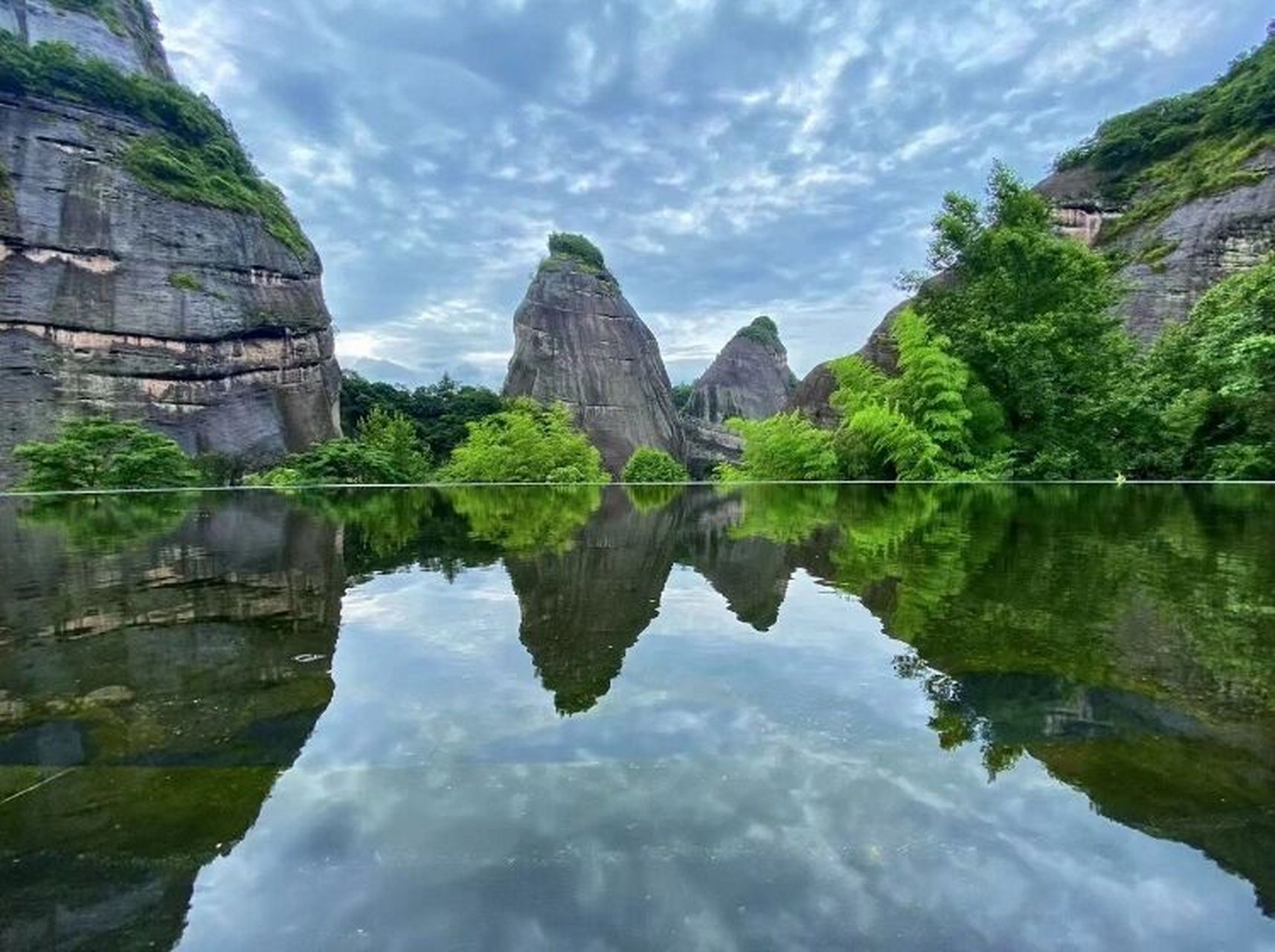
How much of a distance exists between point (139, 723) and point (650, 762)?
1.44 meters

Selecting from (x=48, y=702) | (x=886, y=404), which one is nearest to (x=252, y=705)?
(x=48, y=702)

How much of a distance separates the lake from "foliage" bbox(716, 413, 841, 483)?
38.1 ft

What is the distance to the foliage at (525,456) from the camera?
21.8m

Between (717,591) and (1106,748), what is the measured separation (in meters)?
2.18

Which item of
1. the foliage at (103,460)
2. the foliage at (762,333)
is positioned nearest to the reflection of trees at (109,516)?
the foliage at (103,460)

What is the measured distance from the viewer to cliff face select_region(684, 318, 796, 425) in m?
61.9

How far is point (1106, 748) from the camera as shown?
1692 mm

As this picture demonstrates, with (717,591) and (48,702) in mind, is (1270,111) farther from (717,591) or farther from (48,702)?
(48,702)

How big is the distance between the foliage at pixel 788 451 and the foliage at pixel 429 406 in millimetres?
22890

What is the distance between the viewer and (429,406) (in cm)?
4169

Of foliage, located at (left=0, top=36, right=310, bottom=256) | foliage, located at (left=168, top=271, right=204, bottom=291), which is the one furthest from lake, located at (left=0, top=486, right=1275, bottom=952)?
foliage, located at (left=0, top=36, right=310, bottom=256)

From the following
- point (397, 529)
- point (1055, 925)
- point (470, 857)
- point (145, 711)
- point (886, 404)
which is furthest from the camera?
point (886, 404)

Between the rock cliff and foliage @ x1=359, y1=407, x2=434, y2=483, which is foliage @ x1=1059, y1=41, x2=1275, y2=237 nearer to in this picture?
the rock cliff

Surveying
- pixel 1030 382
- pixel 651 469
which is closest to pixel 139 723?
pixel 1030 382
